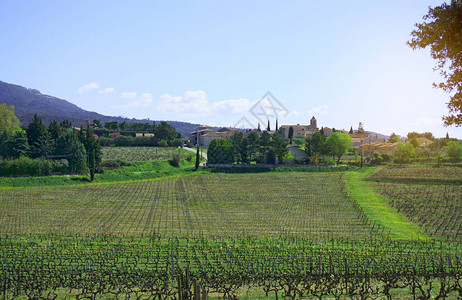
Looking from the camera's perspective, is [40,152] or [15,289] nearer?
[15,289]

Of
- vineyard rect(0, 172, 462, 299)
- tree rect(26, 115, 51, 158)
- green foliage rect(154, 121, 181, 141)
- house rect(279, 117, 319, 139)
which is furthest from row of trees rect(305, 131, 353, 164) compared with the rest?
tree rect(26, 115, 51, 158)

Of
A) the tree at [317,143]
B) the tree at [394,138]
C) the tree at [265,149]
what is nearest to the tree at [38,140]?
the tree at [265,149]

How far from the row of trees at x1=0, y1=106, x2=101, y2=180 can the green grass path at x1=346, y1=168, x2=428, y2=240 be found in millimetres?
36915

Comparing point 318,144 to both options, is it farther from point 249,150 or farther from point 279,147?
point 249,150

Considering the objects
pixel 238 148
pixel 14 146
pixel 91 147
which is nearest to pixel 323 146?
pixel 238 148

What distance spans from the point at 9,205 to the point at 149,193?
1600 cm

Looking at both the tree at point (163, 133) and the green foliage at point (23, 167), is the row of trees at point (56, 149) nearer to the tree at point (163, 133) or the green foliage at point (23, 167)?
the green foliage at point (23, 167)

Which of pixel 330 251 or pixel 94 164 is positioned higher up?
pixel 94 164

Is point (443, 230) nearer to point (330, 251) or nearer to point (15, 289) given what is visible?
point (330, 251)

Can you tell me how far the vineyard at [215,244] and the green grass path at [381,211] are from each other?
112cm

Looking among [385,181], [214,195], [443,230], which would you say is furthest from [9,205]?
[385,181]

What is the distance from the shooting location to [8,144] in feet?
208

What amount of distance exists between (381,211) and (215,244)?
73.2 feet

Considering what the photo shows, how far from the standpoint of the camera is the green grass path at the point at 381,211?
34000 millimetres
